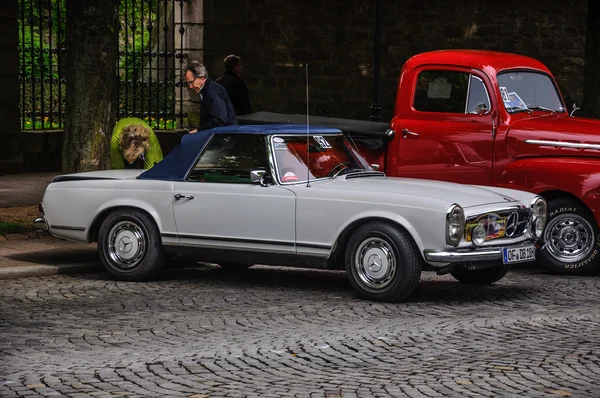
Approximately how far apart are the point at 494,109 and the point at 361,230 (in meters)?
3.10

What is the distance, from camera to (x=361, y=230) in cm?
1018

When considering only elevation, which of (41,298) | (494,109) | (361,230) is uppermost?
(494,109)

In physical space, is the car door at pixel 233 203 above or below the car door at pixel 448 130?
below

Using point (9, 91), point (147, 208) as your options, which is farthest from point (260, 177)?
point (9, 91)

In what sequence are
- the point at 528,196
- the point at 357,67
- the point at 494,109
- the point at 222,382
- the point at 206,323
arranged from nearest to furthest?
the point at 222,382 → the point at 206,323 → the point at 528,196 → the point at 494,109 → the point at 357,67

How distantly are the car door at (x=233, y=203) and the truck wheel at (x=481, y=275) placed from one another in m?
1.76

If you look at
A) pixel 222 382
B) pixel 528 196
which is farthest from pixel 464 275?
pixel 222 382

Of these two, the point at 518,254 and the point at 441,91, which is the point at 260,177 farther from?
the point at 441,91

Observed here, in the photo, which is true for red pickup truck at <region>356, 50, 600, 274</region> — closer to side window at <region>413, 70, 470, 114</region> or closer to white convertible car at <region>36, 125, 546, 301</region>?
side window at <region>413, 70, 470, 114</region>

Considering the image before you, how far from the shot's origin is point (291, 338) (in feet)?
28.2

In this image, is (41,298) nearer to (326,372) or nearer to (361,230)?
(361,230)

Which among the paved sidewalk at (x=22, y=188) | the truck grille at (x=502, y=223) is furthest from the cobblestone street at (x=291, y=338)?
the paved sidewalk at (x=22, y=188)

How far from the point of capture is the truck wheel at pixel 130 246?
1116 centimetres

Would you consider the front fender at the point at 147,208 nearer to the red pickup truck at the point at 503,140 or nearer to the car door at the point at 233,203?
the car door at the point at 233,203
